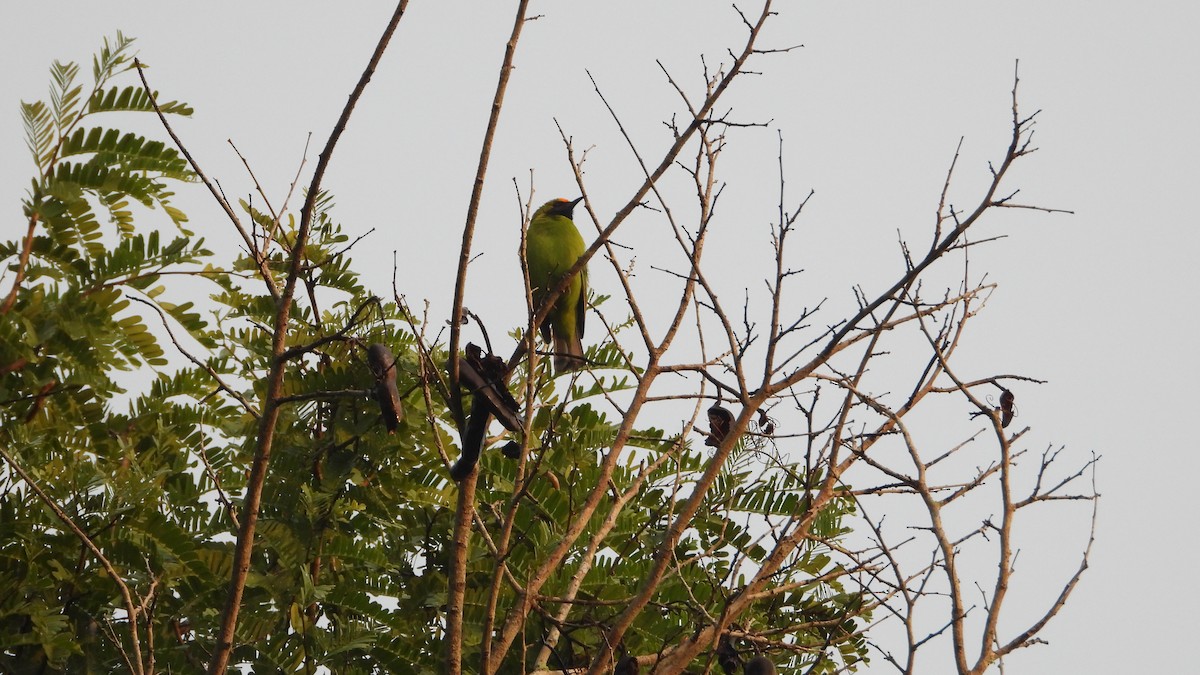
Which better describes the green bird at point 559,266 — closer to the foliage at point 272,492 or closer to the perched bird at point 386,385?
the foliage at point 272,492

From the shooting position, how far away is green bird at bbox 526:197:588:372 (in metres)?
6.75

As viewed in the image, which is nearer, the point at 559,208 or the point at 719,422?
the point at 719,422

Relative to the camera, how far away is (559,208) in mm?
7758

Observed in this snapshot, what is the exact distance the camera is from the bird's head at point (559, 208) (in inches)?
303

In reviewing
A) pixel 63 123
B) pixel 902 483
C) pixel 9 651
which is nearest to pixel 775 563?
pixel 902 483

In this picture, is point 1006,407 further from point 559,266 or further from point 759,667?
point 559,266

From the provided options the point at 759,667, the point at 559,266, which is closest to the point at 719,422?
the point at 759,667

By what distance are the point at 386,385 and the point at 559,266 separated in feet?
14.9

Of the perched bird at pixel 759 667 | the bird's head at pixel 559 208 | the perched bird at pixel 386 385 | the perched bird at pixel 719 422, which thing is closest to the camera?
the perched bird at pixel 386 385

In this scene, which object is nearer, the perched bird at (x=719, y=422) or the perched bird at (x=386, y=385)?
the perched bird at (x=386, y=385)

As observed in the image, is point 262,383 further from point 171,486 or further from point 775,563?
point 775,563

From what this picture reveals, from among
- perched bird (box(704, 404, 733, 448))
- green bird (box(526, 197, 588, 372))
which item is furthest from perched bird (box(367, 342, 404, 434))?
green bird (box(526, 197, 588, 372))

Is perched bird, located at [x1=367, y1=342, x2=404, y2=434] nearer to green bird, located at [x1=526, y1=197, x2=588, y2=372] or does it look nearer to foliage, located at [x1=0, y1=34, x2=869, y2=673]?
foliage, located at [x1=0, y1=34, x2=869, y2=673]

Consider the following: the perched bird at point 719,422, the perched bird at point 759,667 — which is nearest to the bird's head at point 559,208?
the perched bird at point 719,422
